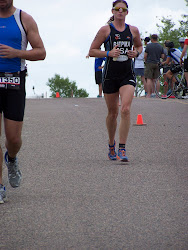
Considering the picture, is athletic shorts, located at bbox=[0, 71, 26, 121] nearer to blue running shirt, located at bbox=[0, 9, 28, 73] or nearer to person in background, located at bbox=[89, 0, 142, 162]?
blue running shirt, located at bbox=[0, 9, 28, 73]

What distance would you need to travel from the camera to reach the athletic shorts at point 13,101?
566cm

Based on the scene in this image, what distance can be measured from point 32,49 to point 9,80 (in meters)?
0.38

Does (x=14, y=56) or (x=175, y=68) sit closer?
(x=14, y=56)

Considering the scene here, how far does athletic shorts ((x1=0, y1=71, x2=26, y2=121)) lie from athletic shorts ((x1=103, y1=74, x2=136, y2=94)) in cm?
270

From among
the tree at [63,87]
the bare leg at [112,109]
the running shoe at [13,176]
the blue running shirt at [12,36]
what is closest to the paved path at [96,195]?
the running shoe at [13,176]

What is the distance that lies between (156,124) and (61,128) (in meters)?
2.17

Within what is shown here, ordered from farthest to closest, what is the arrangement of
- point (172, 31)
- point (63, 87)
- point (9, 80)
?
point (63, 87), point (172, 31), point (9, 80)

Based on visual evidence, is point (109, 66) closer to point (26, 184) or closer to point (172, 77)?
point (26, 184)

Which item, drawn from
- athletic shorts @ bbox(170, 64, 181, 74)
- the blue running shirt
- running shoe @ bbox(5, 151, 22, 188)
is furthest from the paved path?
athletic shorts @ bbox(170, 64, 181, 74)

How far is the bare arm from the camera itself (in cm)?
545

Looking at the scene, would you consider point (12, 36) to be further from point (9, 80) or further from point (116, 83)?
point (116, 83)

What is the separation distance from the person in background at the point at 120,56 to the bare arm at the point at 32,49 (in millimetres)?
2369

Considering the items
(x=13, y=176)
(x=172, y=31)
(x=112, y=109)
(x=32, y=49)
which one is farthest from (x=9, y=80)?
(x=172, y=31)

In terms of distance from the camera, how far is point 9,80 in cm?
559
